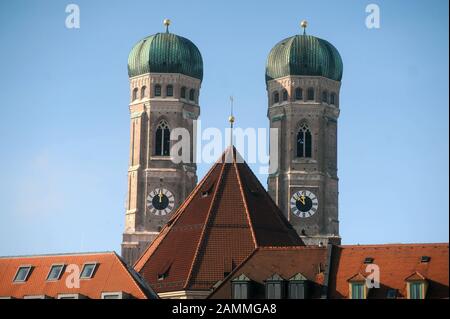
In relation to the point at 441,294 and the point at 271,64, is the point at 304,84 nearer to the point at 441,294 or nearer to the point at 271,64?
the point at 271,64

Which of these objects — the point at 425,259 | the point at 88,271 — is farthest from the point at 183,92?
the point at 425,259

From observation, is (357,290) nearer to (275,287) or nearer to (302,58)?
(275,287)

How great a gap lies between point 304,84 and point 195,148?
25.6ft

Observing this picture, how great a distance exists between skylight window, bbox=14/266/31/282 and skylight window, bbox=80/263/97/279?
2.70 metres

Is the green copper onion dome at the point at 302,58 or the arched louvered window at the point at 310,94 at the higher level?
the green copper onion dome at the point at 302,58

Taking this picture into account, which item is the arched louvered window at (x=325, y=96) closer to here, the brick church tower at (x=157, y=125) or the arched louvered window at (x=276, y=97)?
the arched louvered window at (x=276, y=97)

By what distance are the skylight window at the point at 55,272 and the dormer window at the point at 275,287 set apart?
851 cm

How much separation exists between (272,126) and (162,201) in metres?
8.14

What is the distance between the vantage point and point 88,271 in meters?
75.4

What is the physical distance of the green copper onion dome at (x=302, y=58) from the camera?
4414 inches

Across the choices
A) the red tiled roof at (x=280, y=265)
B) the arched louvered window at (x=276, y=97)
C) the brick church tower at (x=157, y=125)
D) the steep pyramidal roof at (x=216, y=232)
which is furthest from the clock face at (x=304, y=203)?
→ the red tiled roof at (x=280, y=265)

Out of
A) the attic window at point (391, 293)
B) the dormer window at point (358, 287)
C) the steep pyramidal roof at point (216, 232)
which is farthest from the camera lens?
the steep pyramidal roof at point (216, 232)
